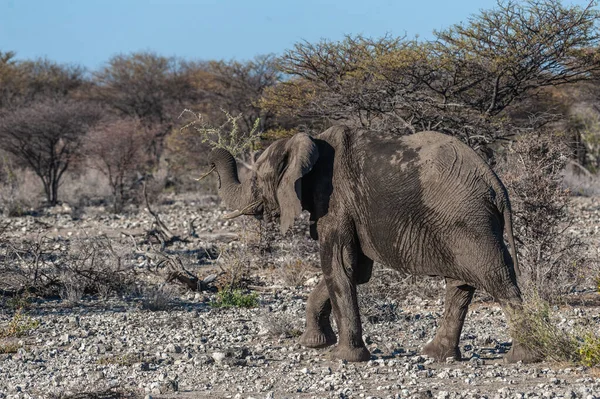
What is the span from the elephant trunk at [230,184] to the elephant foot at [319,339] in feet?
3.90

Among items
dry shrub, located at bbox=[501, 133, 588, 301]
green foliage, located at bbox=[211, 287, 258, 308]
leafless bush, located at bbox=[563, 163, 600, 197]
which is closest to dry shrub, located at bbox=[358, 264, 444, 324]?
dry shrub, located at bbox=[501, 133, 588, 301]

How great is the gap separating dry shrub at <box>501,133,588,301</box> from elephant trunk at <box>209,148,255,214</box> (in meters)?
3.37

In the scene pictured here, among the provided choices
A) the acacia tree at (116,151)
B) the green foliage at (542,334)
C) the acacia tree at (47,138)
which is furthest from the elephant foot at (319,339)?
the acacia tree at (47,138)

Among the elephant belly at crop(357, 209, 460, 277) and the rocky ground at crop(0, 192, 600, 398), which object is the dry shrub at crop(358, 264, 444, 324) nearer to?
the rocky ground at crop(0, 192, 600, 398)

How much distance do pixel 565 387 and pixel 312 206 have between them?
2316 mm

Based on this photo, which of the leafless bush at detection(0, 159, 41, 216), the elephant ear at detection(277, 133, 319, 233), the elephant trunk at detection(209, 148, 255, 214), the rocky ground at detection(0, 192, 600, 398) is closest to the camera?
the rocky ground at detection(0, 192, 600, 398)

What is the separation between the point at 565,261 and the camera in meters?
10.2

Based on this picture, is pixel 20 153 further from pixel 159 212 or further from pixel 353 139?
pixel 353 139

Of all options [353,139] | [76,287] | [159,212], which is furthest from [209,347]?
[159,212]

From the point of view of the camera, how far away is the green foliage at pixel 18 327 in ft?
28.5

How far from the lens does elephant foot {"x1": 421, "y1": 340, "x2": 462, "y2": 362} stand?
24.2ft

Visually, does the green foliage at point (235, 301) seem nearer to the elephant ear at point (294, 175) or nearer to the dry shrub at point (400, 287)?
the dry shrub at point (400, 287)

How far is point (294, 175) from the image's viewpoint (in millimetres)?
7148

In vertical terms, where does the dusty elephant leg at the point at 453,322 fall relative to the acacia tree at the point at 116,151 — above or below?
below
